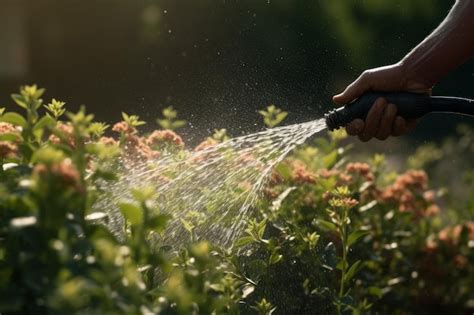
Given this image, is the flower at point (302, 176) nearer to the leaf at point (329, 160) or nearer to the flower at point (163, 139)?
the leaf at point (329, 160)

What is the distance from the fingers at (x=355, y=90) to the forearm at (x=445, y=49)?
117mm

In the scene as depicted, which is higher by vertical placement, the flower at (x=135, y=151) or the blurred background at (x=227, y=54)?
the blurred background at (x=227, y=54)

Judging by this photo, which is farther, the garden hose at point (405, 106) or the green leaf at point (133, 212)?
A: the garden hose at point (405, 106)

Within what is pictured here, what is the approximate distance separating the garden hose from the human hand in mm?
19

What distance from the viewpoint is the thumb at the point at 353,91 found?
8.09 ft

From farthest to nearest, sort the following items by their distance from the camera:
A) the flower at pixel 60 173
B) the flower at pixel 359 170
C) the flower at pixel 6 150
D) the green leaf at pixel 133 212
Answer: the flower at pixel 359 170, the flower at pixel 6 150, the green leaf at pixel 133 212, the flower at pixel 60 173

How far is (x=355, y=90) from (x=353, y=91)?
11 mm

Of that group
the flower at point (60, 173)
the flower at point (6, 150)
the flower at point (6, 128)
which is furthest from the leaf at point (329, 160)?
the flower at point (60, 173)

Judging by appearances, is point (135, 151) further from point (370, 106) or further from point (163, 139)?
point (370, 106)

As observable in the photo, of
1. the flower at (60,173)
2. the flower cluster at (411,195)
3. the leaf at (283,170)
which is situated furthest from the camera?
the flower cluster at (411,195)

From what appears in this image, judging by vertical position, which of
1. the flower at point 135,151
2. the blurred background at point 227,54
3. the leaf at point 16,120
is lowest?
the flower at point 135,151

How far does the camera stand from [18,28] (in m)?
9.09

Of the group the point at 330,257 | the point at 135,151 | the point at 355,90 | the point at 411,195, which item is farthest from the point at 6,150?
the point at 411,195

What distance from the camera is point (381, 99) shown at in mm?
2338
